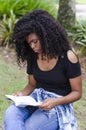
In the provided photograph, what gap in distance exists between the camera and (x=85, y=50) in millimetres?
8258

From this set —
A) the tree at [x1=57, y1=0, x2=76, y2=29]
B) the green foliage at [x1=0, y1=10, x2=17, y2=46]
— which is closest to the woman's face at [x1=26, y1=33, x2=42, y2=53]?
the green foliage at [x1=0, y1=10, x2=17, y2=46]

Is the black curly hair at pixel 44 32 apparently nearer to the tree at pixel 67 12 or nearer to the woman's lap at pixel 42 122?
the woman's lap at pixel 42 122

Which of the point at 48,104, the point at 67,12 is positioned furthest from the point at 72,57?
the point at 67,12

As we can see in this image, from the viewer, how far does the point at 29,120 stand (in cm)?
352

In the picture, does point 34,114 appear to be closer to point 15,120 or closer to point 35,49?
point 15,120

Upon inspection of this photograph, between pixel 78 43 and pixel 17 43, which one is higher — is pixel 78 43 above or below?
below

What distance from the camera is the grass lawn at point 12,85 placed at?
18.0 ft

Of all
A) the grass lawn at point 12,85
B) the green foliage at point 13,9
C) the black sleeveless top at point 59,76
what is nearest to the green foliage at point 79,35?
the green foliage at point 13,9

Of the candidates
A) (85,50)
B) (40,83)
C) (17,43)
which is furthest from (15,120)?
(85,50)

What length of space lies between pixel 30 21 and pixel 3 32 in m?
4.93

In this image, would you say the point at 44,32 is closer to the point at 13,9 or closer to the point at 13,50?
Result: the point at 13,50

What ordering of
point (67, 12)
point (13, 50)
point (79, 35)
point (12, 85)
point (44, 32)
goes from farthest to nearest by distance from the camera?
point (79, 35), point (67, 12), point (13, 50), point (12, 85), point (44, 32)

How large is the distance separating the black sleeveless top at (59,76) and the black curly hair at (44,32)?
0.36ft

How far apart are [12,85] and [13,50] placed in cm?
174
